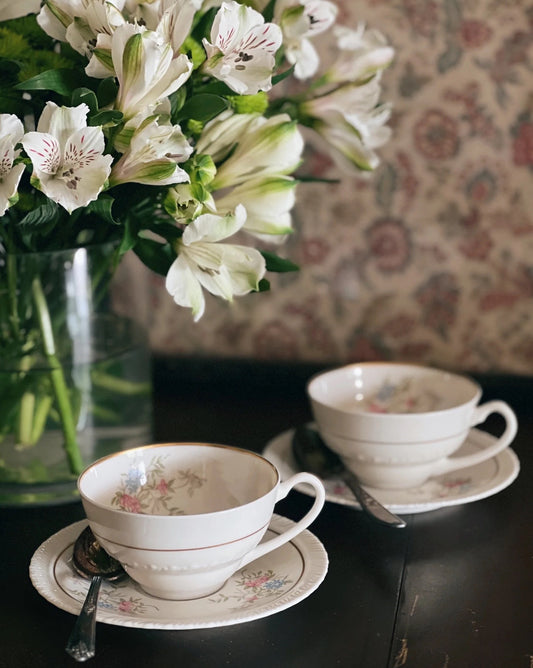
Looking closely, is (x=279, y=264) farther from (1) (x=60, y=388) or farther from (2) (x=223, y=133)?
(1) (x=60, y=388)

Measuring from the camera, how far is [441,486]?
90 centimetres

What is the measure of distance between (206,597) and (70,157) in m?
0.33

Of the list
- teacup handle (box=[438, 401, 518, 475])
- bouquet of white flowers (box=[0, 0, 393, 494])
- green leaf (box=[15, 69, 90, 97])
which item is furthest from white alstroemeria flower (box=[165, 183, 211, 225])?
teacup handle (box=[438, 401, 518, 475])

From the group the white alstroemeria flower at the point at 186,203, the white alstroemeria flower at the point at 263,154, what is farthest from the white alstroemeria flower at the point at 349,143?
the white alstroemeria flower at the point at 186,203

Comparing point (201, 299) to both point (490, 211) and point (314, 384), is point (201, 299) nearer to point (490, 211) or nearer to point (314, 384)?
point (314, 384)

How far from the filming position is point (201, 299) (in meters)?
0.73

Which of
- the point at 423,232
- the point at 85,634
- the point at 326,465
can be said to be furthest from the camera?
the point at 423,232

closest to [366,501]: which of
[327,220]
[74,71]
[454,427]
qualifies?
[454,427]

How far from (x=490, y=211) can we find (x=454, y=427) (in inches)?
17.2

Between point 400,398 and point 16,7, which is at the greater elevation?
point 16,7

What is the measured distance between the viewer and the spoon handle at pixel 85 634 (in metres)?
0.58

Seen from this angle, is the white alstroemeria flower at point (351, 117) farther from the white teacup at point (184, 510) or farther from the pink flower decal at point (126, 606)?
the pink flower decal at point (126, 606)

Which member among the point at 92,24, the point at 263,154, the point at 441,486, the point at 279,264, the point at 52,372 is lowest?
the point at 441,486

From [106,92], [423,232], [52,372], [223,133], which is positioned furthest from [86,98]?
[423,232]
